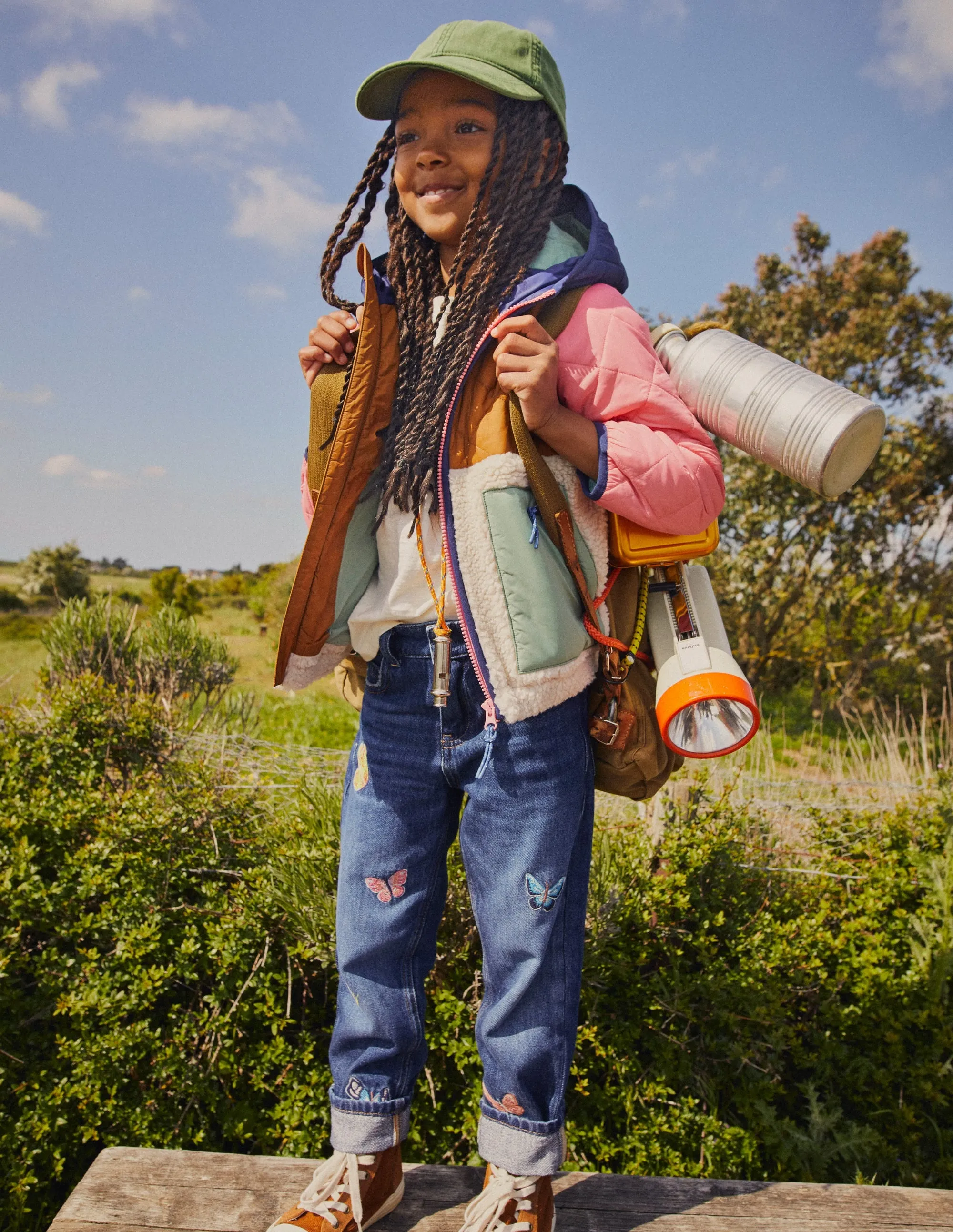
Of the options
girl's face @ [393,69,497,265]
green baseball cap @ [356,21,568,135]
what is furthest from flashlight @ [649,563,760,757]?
green baseball cap @ [356,21,568,135]

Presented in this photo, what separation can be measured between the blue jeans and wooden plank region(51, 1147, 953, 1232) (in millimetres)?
208

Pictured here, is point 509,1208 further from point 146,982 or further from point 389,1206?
point 146,982

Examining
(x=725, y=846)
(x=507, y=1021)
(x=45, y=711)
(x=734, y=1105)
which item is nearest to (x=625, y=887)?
(x=725, y=846)

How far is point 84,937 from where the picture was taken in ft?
7.98

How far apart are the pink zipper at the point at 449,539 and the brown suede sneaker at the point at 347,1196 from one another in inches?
36.1

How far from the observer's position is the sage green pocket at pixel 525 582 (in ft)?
4.80

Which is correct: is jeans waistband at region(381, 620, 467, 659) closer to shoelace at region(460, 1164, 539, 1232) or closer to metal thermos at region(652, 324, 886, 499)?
metal thermos at region(652, 324, 886, 499)

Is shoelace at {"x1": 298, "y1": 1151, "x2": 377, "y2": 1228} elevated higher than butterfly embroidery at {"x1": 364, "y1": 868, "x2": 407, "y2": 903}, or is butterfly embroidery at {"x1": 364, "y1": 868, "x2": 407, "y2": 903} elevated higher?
butterfly embroidery at {"x1": 364, "y1": 868, "x2": 407, "y2": 903}

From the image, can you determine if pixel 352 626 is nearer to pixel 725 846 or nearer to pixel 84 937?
pixel 84 937

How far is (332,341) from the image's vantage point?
162cm

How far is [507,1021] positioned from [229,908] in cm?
127

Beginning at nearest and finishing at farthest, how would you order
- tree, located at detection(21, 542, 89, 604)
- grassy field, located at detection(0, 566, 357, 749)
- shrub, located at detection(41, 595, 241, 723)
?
shrub, located at detection(41, 595, 241, 723) → grassy field, located at detection(0, 566, 357, 749) → tree, located at detection(21, 542, 89, 604)

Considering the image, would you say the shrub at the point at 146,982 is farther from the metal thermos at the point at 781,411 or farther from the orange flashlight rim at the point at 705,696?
the metal thermos at the point at 781,411

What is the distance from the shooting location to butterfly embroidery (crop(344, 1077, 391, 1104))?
1.62 meters
